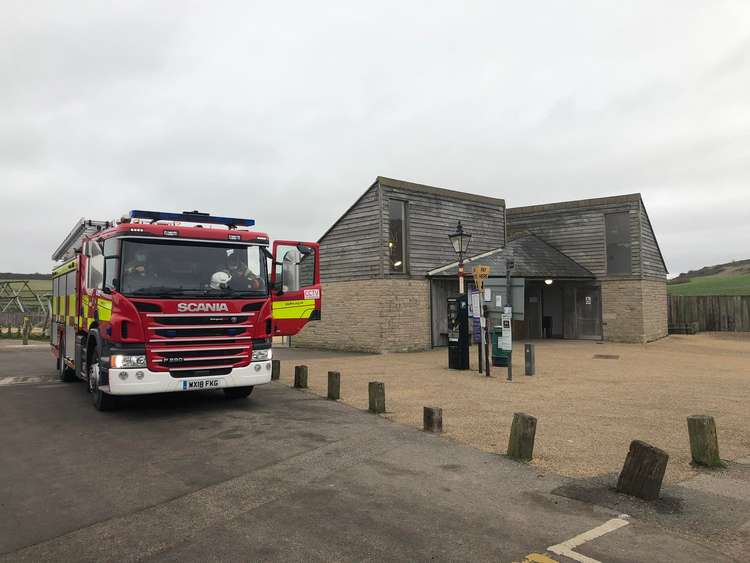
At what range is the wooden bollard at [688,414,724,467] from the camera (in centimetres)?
569

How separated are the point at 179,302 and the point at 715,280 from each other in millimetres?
72709

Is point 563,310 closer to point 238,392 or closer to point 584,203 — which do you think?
point 584,203

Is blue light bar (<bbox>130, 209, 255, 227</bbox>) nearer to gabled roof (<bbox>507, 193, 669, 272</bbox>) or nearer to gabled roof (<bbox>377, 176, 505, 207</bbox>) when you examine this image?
gabled roof (<bbox>377, 176, 505, 207</bbox>)

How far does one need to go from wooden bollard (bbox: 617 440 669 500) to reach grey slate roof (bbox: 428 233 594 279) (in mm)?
14452

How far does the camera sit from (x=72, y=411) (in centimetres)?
876

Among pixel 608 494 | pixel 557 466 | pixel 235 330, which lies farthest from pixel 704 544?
pixel 235 330

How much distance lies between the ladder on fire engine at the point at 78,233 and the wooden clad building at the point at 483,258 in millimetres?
9811

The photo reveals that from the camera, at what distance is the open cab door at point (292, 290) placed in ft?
29.4

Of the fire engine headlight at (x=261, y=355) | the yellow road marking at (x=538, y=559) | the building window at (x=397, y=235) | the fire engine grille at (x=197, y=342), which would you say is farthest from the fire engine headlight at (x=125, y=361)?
the building window at (x=397, y=235)

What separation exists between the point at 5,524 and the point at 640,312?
22.7 m

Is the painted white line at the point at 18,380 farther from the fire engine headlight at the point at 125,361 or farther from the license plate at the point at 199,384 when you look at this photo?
the license plate at the point at 199,384

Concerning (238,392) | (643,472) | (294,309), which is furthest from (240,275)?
(643,472)

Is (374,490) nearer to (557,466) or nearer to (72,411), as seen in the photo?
(557,466)

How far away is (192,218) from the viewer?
891cm
